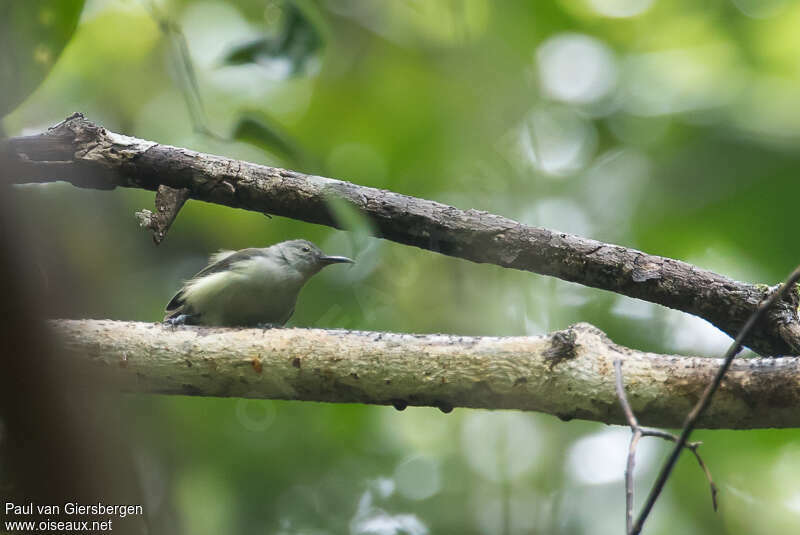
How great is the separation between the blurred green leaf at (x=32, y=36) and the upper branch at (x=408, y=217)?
0.24m

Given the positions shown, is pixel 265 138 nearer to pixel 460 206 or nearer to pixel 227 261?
pixel 460 206

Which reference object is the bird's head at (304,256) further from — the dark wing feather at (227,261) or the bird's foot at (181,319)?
the bird's foot at (181,319)

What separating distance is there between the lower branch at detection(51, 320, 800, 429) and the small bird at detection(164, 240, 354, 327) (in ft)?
4.62

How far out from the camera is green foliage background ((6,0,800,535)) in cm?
468

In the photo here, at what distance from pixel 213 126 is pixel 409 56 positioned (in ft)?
5.59

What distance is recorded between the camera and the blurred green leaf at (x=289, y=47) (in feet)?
11.0

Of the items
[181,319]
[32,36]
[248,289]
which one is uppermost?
[32,36]

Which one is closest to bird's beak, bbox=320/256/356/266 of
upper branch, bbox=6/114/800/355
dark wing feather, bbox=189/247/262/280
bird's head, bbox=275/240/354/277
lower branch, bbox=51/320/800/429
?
bird's head, bbox=275/240/354/277

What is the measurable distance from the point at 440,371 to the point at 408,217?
642 millimetres

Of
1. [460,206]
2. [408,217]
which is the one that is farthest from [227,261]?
[408,217]

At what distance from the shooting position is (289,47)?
133 inches

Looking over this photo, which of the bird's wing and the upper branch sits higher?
the bird's wing

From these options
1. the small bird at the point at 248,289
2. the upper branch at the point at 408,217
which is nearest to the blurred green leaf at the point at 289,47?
the upper branch at the point at 408,217

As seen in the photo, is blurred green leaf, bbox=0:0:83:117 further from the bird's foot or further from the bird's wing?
the bird's wing
